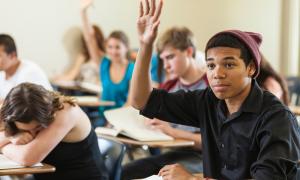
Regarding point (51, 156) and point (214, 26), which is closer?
point (51, 156)

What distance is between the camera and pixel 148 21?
183cm

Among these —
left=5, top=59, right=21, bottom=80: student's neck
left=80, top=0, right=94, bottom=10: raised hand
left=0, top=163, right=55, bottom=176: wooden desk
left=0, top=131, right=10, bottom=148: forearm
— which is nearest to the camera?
left=0, top=163, right=55, bottom=176: wooden desk

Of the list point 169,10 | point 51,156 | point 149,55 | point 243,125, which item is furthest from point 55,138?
point 169,10

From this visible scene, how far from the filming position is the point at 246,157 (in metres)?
1.66

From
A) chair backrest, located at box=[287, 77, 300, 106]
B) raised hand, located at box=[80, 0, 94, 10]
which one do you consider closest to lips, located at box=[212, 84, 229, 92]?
chair backrest, located at box=[287, 77, 300, 106]

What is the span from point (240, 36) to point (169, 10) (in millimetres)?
5342

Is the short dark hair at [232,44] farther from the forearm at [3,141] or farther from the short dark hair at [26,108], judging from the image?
the forearm at [3,141]

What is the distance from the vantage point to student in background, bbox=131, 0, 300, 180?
153 centimetres

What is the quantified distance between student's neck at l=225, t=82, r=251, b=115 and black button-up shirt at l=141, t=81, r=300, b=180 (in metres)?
0.02

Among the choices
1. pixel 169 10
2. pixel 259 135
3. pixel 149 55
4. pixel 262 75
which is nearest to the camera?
pixel 259 135

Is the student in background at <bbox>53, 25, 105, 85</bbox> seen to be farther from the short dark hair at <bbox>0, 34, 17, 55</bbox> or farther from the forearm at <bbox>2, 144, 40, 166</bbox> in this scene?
the forearm at <bbox>2, 144, 40, 166</bbox>

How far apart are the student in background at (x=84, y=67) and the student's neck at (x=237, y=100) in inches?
169

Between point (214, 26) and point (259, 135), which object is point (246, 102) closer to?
point (259, 135)

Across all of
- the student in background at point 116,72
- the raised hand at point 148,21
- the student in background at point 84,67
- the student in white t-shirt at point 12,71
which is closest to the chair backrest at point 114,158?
the raised hand at point 148,21
